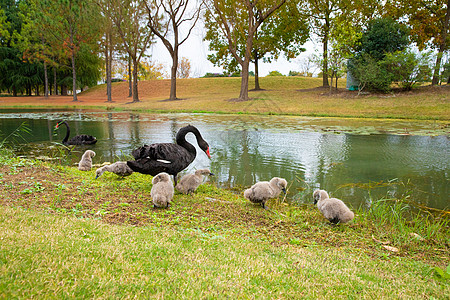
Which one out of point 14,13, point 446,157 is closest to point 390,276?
point 446,157

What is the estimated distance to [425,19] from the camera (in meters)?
26.8

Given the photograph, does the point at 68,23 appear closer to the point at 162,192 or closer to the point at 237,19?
the point at 237,19

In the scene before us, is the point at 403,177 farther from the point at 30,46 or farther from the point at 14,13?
the point at 14,13

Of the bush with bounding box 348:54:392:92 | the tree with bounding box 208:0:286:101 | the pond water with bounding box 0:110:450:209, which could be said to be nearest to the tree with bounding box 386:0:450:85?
the bush with bounding box 348:54:392:92

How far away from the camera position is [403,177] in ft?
22.0

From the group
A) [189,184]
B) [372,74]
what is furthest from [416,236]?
[372,74]

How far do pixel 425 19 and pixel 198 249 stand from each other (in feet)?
107

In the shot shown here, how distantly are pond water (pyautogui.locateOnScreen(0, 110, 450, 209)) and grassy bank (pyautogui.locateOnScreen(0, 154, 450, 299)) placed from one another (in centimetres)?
107

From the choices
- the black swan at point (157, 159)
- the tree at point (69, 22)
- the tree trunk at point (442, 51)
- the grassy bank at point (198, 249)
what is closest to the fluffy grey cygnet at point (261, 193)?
the grassy bank at point (198, 249)

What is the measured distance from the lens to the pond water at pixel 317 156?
605 centimetres

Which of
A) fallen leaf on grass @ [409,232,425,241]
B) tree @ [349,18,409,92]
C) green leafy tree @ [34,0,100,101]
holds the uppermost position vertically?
green leafy tree @ [34,0,100,101]

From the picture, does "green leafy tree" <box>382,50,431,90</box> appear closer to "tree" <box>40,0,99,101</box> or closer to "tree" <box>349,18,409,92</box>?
"tree" <box>349,18,409,92</box>

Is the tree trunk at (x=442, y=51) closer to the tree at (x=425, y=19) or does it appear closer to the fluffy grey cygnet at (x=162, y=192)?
the tree at (x=425, y=19)

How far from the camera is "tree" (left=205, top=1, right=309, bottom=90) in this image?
33188 millimetres
